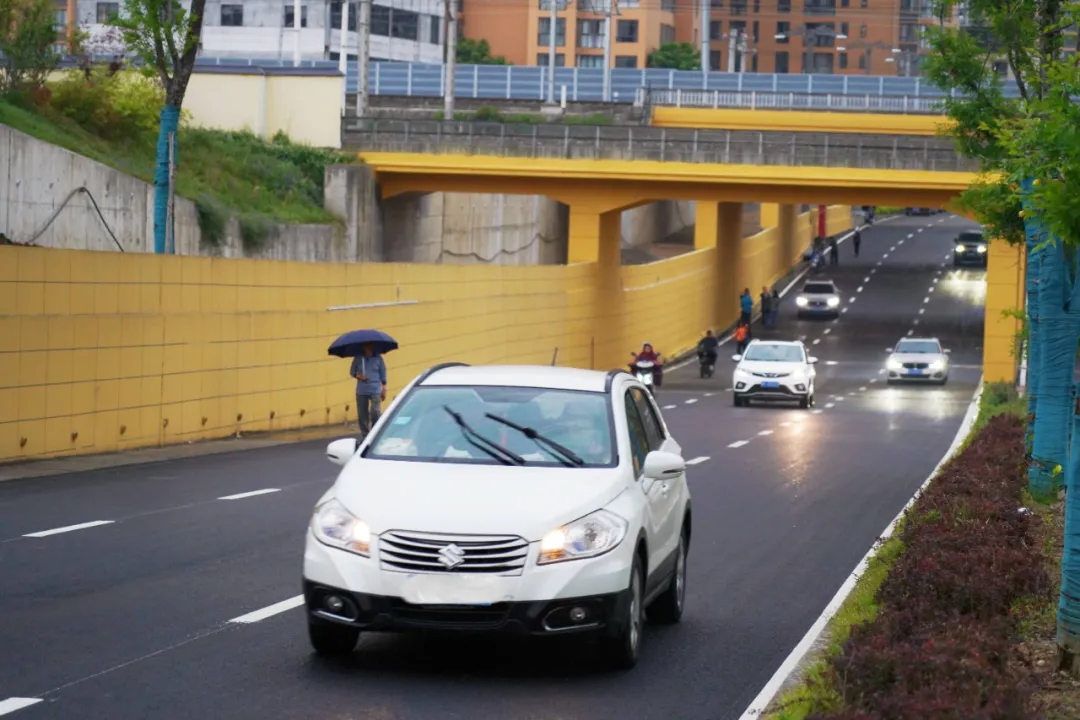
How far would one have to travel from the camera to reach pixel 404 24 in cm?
11862

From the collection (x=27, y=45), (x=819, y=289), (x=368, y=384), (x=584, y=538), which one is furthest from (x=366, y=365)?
(x=819, y=289)

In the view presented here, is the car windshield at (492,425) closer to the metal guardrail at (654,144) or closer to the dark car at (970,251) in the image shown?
the metal guardrail at (654,144)

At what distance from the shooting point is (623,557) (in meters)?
9.03

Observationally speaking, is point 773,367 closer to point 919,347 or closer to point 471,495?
point 919,347

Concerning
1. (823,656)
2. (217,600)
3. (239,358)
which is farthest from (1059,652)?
(239,358)

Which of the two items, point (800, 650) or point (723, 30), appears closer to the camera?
point (800, 650)

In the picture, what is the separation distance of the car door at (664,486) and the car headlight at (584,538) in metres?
1.09

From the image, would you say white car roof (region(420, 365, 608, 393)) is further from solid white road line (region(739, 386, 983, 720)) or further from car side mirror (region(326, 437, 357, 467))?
solid white road line (region(739, 386, 983, 720))

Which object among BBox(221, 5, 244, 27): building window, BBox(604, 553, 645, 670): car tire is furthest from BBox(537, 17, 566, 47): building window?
BBox(604, 553, 645, 670): car tire

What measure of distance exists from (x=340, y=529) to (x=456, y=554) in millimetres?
638

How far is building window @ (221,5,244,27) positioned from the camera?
106m

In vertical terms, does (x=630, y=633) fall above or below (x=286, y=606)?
above

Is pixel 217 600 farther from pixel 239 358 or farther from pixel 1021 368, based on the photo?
pixel 1021 368

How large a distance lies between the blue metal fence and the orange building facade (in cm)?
2587
